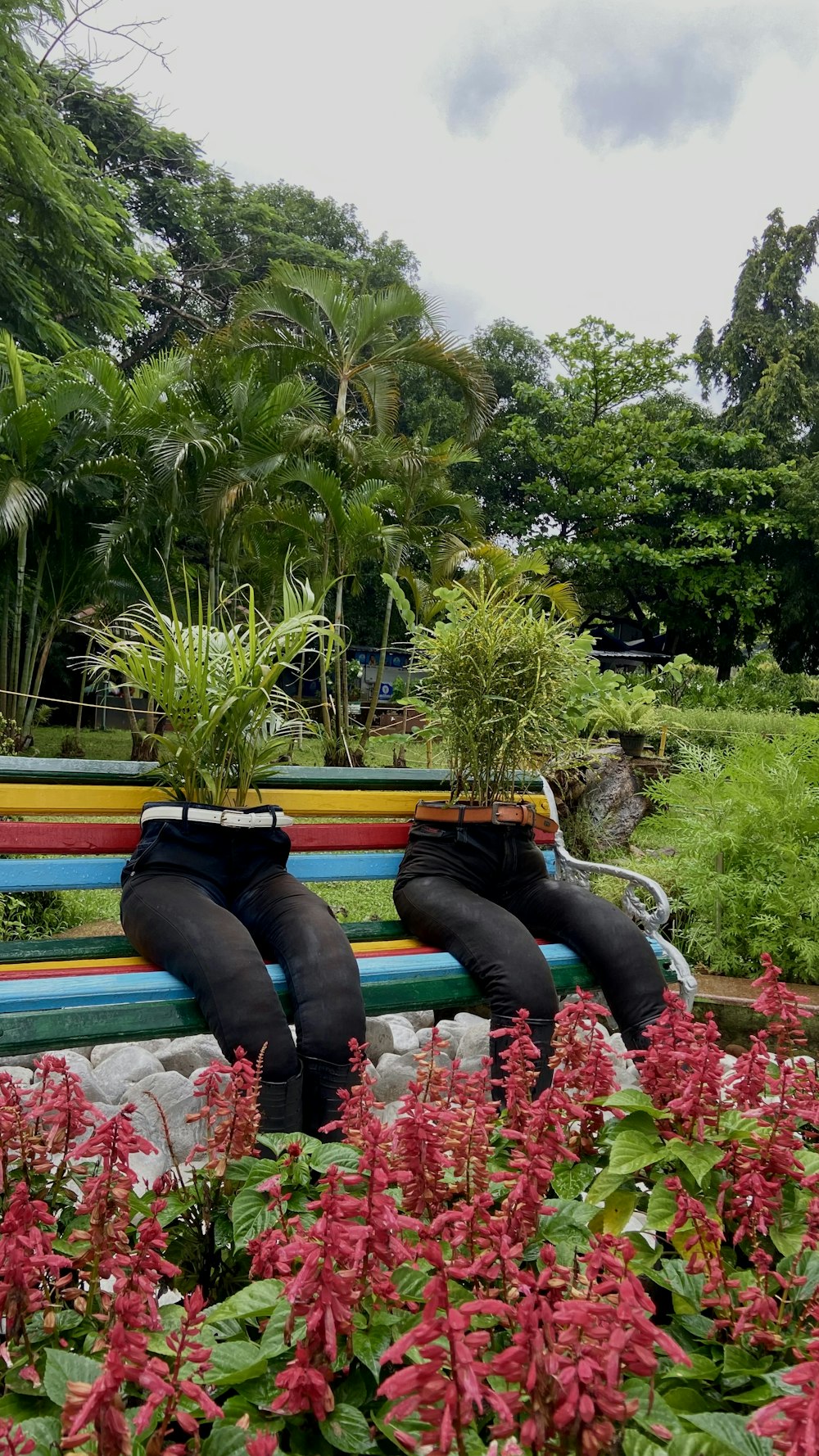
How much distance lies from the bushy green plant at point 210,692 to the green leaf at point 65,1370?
6.01 ft

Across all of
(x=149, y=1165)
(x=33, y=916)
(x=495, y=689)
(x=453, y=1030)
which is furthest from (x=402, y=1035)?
(x=33, y=916)

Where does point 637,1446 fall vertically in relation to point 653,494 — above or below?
below

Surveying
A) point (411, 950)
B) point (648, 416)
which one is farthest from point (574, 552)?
point (411, 950)

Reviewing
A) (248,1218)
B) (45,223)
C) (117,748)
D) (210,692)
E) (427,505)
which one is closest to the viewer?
(248,1218)

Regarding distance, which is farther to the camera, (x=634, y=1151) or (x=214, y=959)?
(x=214, y=959)

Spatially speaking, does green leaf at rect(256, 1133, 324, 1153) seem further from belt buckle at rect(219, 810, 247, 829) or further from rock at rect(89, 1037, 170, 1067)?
rock at rect(89, 1037, 170, 1067)

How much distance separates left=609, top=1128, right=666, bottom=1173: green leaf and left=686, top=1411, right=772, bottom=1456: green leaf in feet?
1.42

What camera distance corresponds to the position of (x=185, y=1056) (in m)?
3.53

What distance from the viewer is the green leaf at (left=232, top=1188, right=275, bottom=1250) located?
118 centimetres

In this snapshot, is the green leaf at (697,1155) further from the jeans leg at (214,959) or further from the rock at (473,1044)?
the rock at (473,1044)

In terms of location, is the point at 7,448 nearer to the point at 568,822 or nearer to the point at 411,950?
the point at 568,822

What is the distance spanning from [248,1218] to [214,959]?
1074 mm

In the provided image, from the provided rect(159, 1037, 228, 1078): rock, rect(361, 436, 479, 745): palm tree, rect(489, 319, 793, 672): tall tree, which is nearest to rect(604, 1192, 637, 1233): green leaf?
rect(159, 1037, 228, 1078): rock

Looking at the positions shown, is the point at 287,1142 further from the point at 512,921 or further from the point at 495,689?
the point at 495,689
